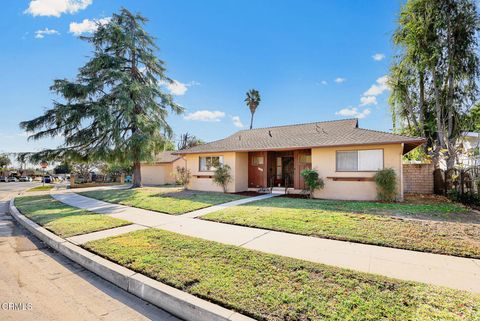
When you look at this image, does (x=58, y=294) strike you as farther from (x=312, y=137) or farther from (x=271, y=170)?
(x=271, y=170)

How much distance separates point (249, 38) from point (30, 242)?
15420 millimetres

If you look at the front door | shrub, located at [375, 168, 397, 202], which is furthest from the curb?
the front door

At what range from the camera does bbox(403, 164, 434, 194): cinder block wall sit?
1305cm

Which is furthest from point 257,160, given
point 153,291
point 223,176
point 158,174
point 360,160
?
point 158,174

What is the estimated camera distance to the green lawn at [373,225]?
4.89m

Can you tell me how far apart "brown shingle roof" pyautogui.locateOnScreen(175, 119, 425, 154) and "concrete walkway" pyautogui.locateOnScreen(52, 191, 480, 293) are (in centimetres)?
685

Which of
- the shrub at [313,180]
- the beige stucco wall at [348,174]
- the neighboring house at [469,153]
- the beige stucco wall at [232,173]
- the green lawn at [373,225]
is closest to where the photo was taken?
the green lawn at [373,225]

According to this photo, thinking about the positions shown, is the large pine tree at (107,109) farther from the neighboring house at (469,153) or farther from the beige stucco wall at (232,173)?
the neighboring house at (469,153)

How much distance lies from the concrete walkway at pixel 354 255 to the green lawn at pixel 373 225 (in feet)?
1.03

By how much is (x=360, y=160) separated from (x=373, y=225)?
5.69 m

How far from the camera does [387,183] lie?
33.0 feet

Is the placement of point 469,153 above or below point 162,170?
above

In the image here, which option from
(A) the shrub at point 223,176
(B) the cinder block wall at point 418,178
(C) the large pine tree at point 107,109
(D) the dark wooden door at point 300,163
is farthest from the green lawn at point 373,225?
(C) the large pine tree at point 107,109

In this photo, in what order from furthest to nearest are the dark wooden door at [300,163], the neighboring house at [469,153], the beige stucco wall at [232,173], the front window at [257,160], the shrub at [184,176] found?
the shrub at [184,176]
the front window at [257,160]
the neighboring house at [469,153]
the beige stucco wall at [232,173]
the dark wooden door at [300,163]
